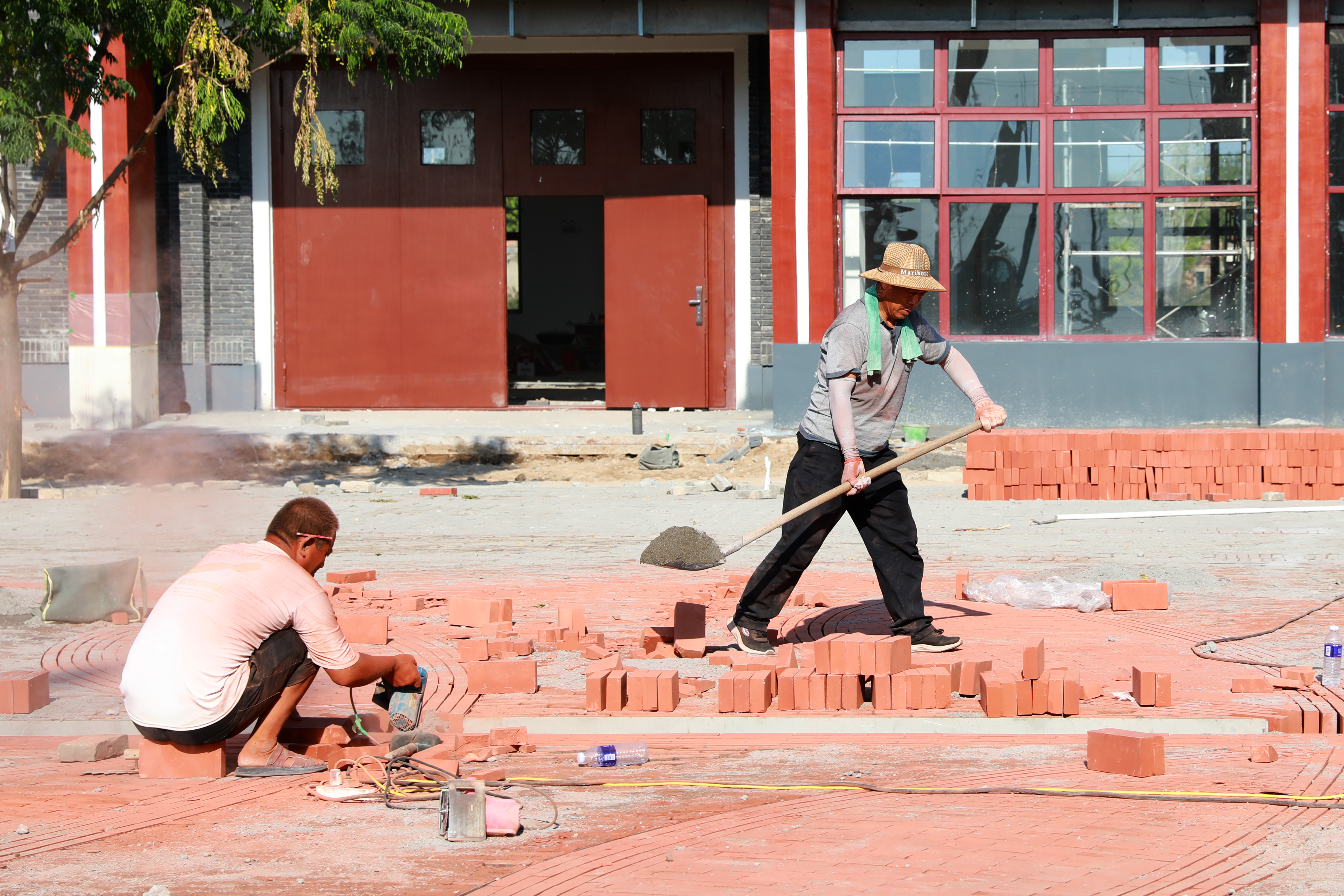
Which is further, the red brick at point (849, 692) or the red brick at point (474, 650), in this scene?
the red brick at point (474, 650)

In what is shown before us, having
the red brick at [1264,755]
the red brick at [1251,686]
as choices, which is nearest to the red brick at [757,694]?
the red brick at [1264,755]

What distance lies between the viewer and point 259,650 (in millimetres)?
5059

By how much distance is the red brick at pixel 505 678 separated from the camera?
6.35 meters

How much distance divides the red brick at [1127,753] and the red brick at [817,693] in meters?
1.25

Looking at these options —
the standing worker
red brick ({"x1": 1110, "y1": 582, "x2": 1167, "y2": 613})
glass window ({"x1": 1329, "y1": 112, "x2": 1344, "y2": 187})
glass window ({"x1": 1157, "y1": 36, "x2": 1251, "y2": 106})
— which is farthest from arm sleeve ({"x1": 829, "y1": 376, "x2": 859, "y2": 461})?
glass window ({"x1": 1329, "y1": 112, "x2": 1344, "y2": 187})

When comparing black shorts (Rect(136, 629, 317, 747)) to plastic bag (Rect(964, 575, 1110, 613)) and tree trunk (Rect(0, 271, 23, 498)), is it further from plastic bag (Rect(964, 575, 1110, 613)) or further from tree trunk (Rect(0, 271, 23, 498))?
tree trunk (Rect(0, 271, 23, 498))

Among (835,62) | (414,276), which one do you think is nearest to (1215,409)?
(835,62)

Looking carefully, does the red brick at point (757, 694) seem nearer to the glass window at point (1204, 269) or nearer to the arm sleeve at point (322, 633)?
the arm sleeve at point (322, 633)

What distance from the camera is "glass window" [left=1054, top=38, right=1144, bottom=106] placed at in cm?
1645

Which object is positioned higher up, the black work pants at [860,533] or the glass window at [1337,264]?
the glass window at [1337,264]

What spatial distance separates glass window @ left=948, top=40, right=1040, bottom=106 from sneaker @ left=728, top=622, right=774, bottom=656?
36.3 ft

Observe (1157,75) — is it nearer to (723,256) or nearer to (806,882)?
(723,256)

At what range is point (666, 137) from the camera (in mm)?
18609

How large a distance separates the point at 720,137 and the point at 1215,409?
7.11 metres
